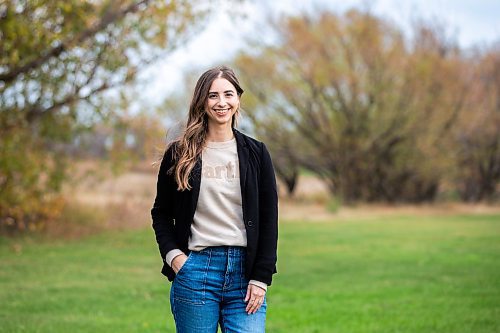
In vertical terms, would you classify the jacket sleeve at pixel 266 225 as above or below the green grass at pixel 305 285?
above

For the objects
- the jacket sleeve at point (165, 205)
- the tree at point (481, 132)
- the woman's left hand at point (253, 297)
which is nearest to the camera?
the woman's left hand at point (253, 297)

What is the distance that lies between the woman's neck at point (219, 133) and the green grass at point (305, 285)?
13.9ft

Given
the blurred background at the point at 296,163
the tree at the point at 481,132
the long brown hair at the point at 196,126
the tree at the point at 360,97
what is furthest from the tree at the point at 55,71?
the tree at the point at 481,132

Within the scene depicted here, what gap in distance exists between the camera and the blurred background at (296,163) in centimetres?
971

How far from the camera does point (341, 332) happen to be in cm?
780

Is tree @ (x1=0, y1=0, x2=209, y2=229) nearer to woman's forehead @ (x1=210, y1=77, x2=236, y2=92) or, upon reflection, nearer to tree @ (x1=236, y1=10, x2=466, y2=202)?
woman's forehead @ (x1=210, y1=77, x2=236, y2=92)

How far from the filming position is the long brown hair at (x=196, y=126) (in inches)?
151

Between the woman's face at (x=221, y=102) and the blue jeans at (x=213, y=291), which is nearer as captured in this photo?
the blue jeans at (x=213, y=291)

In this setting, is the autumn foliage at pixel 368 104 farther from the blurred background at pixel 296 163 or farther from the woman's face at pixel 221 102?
the woman's face at pixel 221 102

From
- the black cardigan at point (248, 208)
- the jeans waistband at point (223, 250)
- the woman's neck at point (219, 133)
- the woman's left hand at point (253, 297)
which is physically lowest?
the woman's left hand at point (253, 297)

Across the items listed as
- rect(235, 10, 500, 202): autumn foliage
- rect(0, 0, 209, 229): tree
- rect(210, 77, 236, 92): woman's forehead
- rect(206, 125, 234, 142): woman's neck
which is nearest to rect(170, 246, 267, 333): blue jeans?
rect(206, 125, 234, 142): woman's neck

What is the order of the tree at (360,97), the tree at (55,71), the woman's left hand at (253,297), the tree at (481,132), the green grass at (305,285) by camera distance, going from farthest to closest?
1. the tree at (481,132)
2. the tree at (360,97)
3. the tree at (55,71)
4. the green grass at (305,285)
5. the woman's left hand at (253,297)

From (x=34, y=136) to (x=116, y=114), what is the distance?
6.41 feet

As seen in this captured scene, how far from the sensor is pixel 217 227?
3830 mm
